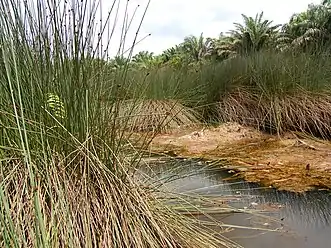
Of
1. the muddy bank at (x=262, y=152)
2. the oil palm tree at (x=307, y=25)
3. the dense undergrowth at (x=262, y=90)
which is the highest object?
the oil palm tree at (x=307, y=25)

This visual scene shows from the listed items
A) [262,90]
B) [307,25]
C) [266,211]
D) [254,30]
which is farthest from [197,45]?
[266,211]

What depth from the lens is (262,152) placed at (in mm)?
4184

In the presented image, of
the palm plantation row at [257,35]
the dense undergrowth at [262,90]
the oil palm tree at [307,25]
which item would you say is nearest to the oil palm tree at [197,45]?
the palm plantation row at [257,35]

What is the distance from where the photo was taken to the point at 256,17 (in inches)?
760

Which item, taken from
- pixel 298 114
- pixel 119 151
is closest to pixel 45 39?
pixel 119 151

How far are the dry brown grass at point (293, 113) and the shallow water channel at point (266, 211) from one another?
201 cm

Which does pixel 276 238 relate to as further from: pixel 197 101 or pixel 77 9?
pixel 197 101

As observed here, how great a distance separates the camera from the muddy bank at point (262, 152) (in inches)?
125

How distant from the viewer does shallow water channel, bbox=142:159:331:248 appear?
209 centimetres

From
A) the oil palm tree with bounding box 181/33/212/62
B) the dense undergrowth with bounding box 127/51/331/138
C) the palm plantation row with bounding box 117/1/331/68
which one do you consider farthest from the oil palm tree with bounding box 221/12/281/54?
the dense undergrowth with bounding box 127/51/331/138

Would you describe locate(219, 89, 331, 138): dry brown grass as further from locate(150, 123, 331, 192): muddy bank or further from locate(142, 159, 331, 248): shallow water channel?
locate(142, 159, 331, 248): shallow water channel

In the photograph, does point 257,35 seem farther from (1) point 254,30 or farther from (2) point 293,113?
(2) point 293,113

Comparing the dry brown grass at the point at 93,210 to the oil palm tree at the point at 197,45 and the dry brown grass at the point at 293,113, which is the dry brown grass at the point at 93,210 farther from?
the oil palm tree at the point at 197,45

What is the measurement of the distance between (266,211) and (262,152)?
1.75m
